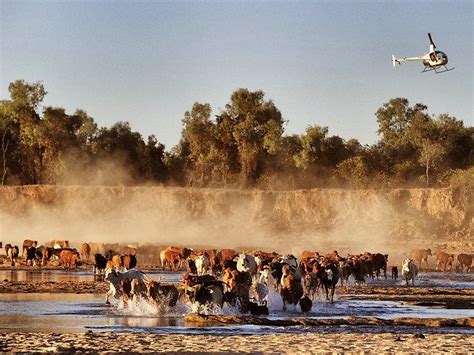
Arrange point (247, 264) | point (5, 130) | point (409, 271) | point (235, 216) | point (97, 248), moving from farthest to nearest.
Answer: point (5, 130) < point (235, 216) < point (97, 248) < point (409, 271) < point (247, 264)

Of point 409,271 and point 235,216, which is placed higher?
point 235,216

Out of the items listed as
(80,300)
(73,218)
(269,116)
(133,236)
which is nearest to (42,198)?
(73,218)

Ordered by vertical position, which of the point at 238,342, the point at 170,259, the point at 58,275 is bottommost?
the point at 238,342

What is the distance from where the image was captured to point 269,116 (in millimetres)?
102750

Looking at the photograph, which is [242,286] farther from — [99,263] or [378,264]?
[378,264]

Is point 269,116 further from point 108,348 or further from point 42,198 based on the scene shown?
point 108,348

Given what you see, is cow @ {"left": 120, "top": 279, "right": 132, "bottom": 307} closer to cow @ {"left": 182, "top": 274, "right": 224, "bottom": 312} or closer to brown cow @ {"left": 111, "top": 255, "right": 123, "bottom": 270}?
cow @ {"left": 182, "top": 274, "right": 224, "bottom": 312}

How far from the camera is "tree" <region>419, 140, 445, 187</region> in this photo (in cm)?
9812

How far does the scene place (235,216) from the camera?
89.2 m

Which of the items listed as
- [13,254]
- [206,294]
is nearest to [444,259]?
[13,254]

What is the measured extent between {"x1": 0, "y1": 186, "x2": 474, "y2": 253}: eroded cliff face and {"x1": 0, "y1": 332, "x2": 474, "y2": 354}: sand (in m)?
52.6

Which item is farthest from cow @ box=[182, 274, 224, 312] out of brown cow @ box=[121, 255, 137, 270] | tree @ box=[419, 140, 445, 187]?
tree @ box=[419, 140, 445, 187]

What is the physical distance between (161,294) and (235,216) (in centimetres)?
5796

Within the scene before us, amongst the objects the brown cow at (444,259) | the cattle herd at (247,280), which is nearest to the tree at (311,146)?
the brown cow at (444,259)
